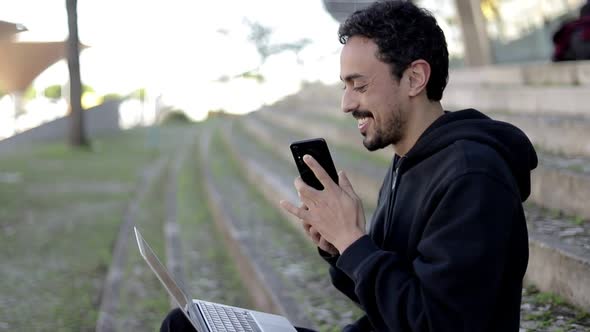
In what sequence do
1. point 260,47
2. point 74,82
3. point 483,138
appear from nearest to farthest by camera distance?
point 483,138 → point 74,82 → point 260,47

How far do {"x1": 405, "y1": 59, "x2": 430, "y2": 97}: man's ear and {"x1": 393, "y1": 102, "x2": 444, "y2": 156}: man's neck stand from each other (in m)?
0.07

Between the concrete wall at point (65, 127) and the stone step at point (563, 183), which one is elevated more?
the stone step at point (563, 183)

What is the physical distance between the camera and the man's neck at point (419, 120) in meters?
2.11

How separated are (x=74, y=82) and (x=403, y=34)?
620 inches

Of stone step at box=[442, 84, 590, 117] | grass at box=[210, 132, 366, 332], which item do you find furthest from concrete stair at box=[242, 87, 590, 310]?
grass at box=[210, 132, 366, 332]

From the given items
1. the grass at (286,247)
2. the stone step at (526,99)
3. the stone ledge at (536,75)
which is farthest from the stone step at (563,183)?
the stone ledge at (536,75)

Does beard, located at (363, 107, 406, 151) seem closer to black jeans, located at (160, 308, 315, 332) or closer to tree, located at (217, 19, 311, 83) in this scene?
black jeans, located at (160, 308, 315, 332)

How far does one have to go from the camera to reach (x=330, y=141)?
9.41 metres

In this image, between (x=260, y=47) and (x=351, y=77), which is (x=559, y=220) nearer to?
(x=351, y=77)

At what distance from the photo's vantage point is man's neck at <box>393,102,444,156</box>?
6.91ft

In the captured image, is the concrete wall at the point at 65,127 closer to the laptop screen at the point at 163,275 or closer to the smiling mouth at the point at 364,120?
the laptop screen at the point at 163,275

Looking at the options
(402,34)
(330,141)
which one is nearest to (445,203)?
(402,34)

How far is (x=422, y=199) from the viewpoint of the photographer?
76.8 inches

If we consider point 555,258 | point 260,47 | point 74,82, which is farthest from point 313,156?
point 260,47
